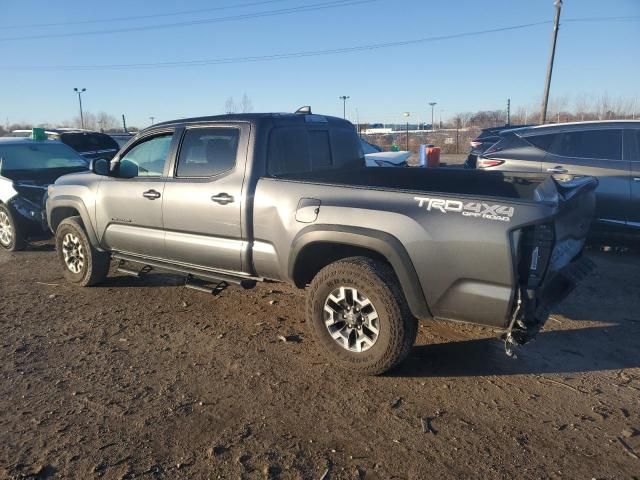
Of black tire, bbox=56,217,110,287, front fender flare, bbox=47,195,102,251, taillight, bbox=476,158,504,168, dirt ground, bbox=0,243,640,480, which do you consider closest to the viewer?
dirt ground, bbox=0,243,640,480

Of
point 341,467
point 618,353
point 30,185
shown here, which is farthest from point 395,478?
point 30,185

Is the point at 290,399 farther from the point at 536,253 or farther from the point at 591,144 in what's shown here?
the point at 591,144

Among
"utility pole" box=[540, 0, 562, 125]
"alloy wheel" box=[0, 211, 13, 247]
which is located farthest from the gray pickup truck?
"utility pole" box=[540, 0, 562, 125]

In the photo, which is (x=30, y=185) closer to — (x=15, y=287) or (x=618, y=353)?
(x=15, y=287)

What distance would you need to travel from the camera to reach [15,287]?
599 centimetres

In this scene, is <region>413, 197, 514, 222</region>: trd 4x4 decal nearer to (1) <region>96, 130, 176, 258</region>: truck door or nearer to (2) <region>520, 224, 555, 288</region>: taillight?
(2) <region>520, 224, 555, 288</region>: taillight

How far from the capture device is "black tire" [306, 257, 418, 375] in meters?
3.53

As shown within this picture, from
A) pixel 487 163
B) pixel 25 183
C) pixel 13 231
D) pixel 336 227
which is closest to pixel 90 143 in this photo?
pixel 25 183

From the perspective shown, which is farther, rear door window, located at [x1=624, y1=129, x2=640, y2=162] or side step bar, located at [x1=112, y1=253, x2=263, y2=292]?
rear door window, located at [x1=624, y1=129, x2=640, y2=162]

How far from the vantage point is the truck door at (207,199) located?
4.29 m

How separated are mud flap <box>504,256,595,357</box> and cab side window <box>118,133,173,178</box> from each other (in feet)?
11.5

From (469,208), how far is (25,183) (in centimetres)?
712

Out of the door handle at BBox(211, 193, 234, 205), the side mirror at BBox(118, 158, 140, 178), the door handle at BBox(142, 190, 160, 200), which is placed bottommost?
the door handle at BBox(142, 190, 160, 200)

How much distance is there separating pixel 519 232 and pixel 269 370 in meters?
2.08
